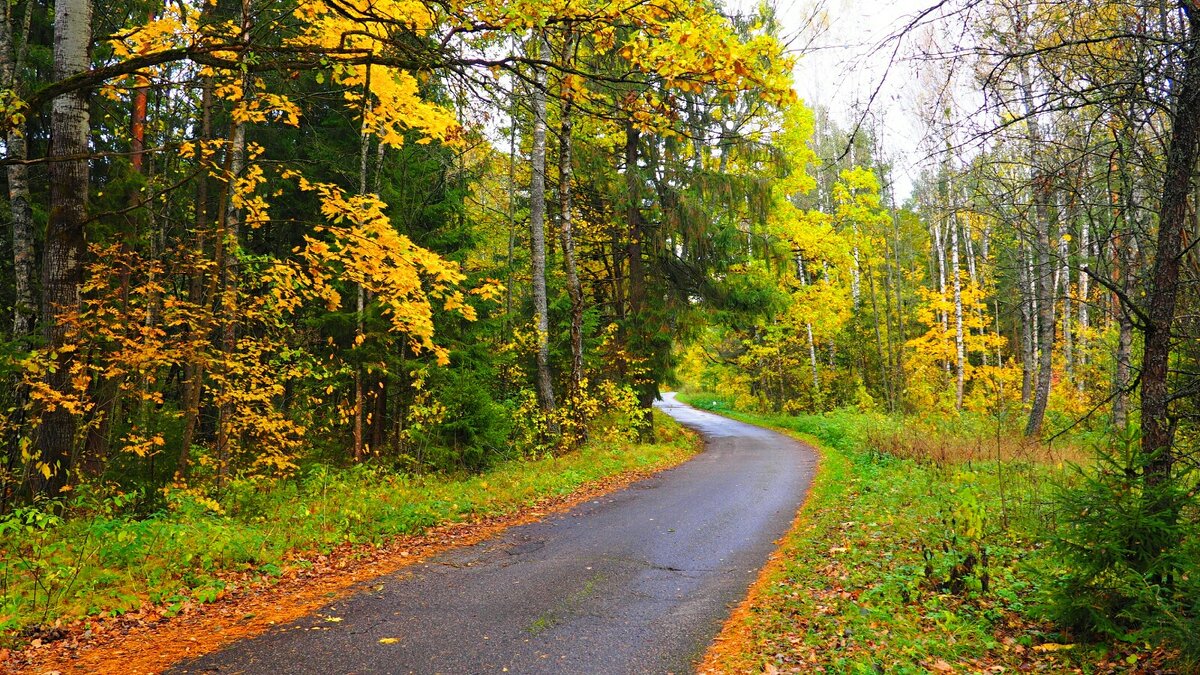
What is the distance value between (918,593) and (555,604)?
10.8 feet

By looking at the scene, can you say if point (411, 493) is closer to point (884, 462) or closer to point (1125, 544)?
point (1125, 544)

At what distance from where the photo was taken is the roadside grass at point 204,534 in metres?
4.95

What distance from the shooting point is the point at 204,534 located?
6.41 metres

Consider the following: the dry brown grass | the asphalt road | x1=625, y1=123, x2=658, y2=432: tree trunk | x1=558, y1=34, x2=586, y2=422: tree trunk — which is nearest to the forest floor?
the asphalt road

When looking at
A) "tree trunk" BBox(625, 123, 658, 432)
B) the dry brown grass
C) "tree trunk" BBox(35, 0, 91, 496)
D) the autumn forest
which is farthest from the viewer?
"tree trunk" BBox(625, 123, 658, 432)

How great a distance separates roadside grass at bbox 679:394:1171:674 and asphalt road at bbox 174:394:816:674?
1.53ft

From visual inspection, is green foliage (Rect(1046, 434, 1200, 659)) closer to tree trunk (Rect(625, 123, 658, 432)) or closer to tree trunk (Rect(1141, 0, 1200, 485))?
tree trunk (Rect(1141, 0, 1200, 485))

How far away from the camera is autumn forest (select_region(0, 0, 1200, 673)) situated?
4.13m

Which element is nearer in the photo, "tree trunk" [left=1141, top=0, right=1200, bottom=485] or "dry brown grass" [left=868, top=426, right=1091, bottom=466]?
"tree trunk" [left=1141, top=0, right=1200, bottom=485]

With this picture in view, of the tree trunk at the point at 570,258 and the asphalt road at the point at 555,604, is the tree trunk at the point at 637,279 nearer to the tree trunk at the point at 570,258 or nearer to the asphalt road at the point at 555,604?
the tree trunk at the point at 570,258

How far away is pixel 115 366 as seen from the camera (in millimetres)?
6922

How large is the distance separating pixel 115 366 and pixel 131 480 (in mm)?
2275

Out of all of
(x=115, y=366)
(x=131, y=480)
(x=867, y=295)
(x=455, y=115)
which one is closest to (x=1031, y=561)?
(x=455, y=115)

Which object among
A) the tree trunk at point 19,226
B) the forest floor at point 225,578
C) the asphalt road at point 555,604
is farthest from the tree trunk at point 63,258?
the asphalt road at point 555,604
